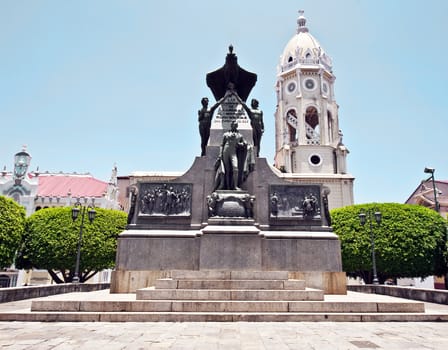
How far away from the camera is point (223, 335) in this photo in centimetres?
598

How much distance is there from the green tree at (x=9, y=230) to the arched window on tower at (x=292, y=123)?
50814mm

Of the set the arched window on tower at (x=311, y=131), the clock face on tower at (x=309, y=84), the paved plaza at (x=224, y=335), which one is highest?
the clock face on tower at (x=309, y=84)

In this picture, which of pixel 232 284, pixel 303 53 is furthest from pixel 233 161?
pixel 303 53

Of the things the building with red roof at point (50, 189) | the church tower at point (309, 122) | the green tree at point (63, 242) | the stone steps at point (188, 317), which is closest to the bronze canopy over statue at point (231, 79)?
the stone steps at point (188, 317)

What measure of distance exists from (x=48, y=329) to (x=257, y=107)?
10.7 m

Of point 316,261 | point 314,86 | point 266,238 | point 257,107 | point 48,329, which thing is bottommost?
point 48,329

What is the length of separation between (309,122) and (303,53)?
1409 centimetres

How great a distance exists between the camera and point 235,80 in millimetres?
14914

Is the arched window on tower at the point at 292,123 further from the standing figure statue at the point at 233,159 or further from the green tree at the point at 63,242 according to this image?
the standing figure statue at the point at 233,159

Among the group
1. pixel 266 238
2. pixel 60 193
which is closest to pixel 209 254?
pixel 266 238

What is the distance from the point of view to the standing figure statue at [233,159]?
40.5 feet

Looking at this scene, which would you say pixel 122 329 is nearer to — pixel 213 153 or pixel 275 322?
pixel 275 322

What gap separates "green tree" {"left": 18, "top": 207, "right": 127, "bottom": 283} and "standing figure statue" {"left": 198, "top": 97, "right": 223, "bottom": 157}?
1817 centimetres

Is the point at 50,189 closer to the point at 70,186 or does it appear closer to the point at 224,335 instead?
the point at 70,186
